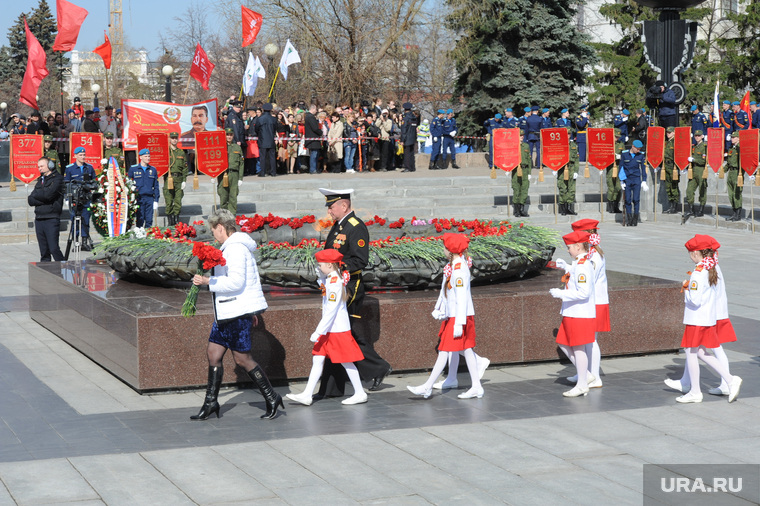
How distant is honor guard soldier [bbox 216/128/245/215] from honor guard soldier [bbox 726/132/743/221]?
33.9 ft

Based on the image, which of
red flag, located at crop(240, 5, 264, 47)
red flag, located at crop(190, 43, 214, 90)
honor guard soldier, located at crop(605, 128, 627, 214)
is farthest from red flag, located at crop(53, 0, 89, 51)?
honor guard soldier, located at crop(605, 128, 627, 214)

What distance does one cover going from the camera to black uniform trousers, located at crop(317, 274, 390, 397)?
316 inches

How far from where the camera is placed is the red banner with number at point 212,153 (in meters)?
20.3

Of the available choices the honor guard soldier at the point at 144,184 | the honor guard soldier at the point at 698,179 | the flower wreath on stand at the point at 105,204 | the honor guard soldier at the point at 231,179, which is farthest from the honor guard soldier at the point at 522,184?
the flower wreath on stand at the point at 105,204

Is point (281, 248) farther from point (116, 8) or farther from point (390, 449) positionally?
point (116, 8)

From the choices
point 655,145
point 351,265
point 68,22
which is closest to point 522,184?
point 655,145

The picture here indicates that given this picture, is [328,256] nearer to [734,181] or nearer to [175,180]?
[175,180]

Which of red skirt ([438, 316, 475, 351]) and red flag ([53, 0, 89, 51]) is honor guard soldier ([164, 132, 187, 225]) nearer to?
red flag ([53, 0, 89, 51])

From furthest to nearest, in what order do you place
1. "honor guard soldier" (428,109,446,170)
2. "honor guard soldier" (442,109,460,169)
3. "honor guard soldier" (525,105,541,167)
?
"honor guard soldier" (442,109,460,169) → "honor guard soldier" (428,109,446,170) → "honor guard soldier" (525,105,541,167)

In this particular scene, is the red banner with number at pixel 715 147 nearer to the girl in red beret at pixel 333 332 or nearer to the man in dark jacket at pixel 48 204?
the man in dark jacket at pixel 48 204

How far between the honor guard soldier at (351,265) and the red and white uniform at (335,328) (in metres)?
0.22

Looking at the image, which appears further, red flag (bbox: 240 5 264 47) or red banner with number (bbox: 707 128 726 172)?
red flag (bbox: 240 5 264 47)

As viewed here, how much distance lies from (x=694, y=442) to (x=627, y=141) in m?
18.8

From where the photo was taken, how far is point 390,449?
21.7ft
